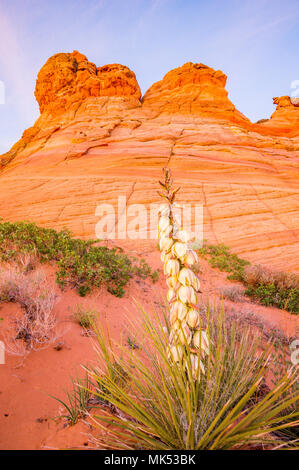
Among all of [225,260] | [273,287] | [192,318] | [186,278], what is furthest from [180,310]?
[225,260]

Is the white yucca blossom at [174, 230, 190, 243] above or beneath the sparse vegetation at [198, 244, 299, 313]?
above

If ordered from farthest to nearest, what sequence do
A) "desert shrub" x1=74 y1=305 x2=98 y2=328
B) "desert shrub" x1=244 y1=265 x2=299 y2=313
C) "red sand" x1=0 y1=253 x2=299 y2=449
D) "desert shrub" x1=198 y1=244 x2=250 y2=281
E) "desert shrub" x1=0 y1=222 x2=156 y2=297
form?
1. "desert shrub" x1=198 y1=244 x2=250 y2=281
2. "desert shrub" x1=244 y1=265 x2=299 y2=313
3. "desert shrub" x1=0 y1=222 x2=156 y2=297
4. "desert shrub" x1=74 y1=305 x2=98 y2=328
5. "red sand" x1=0 y1=253 x2=299 y2=449

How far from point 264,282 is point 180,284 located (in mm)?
6033

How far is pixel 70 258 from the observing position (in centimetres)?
514

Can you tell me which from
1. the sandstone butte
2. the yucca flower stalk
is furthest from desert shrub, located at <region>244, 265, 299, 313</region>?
the yucca flower stalk

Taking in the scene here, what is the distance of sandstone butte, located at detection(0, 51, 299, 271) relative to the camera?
36.8 ft

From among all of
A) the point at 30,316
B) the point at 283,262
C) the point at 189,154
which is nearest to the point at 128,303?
the point at 30,316

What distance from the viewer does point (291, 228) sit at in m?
10.4

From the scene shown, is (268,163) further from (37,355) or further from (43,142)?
(43,142)

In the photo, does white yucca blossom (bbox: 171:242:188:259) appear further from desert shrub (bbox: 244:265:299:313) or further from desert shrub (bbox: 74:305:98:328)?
desert shrub (bbox: 244:265:299:313)

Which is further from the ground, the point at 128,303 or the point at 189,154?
the point at 189,154

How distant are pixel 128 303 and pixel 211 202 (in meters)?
9.50

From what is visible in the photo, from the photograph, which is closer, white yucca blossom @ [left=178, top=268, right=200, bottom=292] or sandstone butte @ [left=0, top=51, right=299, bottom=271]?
white yucca blossom @ [left=178, top=268, right=200, bottom=292]

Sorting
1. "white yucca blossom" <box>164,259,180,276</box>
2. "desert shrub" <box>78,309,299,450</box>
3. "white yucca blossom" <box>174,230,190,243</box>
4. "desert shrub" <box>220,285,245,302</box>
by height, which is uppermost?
"white yucca blossom" <box>174,230,190,243</box>
